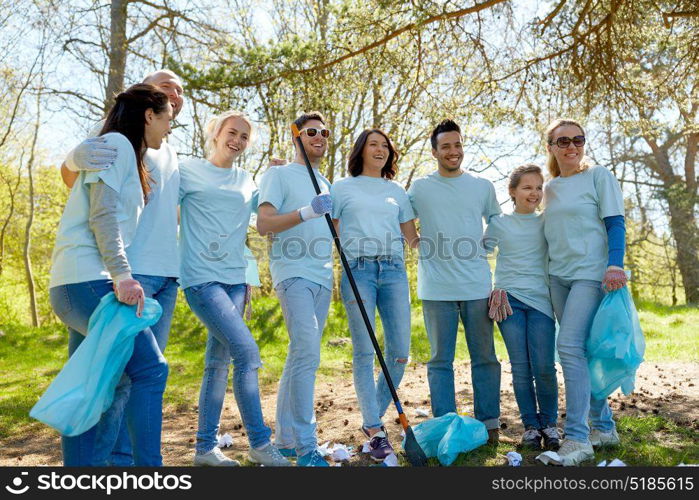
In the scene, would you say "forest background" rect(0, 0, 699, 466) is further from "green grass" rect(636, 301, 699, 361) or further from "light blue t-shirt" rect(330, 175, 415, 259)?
"light blue t-shirt" rect(330, 175, 415, 259)

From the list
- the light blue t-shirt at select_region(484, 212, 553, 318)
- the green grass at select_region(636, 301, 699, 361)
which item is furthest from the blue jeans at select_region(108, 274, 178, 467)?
the green grass at select_region(636, 301, 699, 361)

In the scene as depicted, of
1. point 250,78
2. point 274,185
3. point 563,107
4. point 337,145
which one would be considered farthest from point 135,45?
point 274,185

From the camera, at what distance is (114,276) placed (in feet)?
8.66

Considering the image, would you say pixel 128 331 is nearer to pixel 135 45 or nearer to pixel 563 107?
pixel 563 107

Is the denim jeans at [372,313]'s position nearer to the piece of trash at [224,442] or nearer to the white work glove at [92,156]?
the piece of trash at [224,442]

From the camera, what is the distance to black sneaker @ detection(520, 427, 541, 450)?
3936 mm

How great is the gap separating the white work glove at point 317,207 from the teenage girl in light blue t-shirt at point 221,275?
41 centimetres

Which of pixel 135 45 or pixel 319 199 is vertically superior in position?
pixel 135 45

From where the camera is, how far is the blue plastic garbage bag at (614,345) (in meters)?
3.61

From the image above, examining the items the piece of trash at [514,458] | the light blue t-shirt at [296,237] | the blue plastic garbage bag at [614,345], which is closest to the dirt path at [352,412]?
the piece of trash at [514,458]

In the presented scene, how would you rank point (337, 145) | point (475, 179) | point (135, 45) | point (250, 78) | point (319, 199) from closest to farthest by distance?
point (319, 199) < point (475, 179) < point (250, 78) < point (135, 45) < point (337, 145)

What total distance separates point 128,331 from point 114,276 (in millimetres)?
239

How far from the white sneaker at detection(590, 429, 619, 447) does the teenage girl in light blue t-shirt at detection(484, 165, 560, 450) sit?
0.23 metres

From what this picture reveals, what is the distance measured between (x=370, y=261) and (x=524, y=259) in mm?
988
